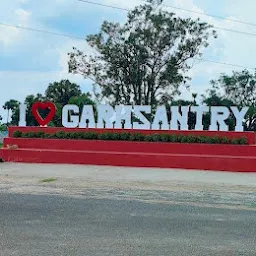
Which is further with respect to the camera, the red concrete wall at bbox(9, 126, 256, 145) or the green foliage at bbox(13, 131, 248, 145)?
the red concrete wall at bbox(9, 126, 256, 145)

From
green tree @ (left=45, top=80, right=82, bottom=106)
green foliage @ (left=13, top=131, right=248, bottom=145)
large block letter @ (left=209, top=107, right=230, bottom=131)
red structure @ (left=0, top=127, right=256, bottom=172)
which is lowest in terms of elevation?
red structure @ (left=0, top=127, right=256, bottom=172)

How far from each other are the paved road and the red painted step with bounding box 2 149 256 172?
27.2 ft

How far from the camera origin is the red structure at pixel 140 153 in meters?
17.8

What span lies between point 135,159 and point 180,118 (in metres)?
3.40

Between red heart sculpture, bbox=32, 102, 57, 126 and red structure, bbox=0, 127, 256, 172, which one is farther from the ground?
red heart sculpture, bbox=32, 102, 57, 126

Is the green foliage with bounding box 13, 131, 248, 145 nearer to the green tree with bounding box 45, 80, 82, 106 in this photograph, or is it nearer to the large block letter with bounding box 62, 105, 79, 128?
the large block letter with bounding box 62, 105, 79, 128

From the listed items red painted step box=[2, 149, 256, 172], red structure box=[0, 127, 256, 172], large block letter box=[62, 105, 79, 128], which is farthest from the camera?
large block letter box=[62, 105, 79, 128]

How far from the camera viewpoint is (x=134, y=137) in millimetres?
19656

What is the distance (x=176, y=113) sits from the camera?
20625 mm

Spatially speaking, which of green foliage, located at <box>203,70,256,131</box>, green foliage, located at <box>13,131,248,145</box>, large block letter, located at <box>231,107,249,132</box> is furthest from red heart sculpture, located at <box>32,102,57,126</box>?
green foliage, located at <box>203,70,256,131</box>

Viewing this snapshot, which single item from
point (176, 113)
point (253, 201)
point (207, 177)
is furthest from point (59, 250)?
point (176, 113)

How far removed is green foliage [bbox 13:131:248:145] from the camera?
18.9 meters

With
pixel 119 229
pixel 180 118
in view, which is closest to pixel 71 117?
pixel 180 118

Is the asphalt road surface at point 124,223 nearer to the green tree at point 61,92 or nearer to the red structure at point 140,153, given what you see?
the red structure at point 140,153
